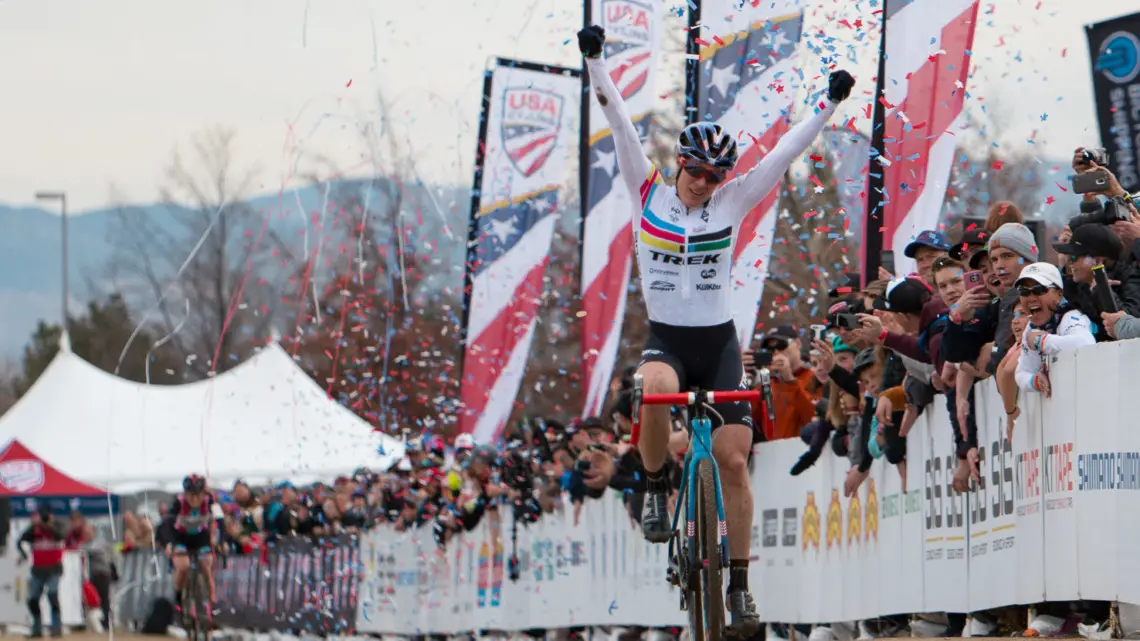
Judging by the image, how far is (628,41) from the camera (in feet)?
65.4

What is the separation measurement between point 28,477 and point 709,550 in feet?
91.4

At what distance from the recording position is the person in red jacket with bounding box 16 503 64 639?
3322 cm

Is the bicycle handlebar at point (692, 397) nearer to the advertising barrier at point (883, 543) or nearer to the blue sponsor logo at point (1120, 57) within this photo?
the advertising barrier at point (883, 543)

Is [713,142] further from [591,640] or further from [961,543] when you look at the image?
[591,640]

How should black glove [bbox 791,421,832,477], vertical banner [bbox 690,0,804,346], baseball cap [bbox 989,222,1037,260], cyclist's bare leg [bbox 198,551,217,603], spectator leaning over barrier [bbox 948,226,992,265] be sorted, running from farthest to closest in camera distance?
cyclist's bare leg [bbox 198,551,217,603] < vertical banner [bbox 690,0,804,346] < black glove [bbox 791,421,832,477] < spectator leaning over barrier [bbox 948,226,992,265] < baseball cap [bbox 989,222,1037,260]

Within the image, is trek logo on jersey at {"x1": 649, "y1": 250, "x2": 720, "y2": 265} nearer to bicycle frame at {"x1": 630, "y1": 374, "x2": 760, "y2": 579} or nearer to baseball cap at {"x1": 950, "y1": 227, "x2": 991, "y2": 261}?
bicycle frame at {"x1": 630, "y1": 374, "x2": 760, "y2": 579}

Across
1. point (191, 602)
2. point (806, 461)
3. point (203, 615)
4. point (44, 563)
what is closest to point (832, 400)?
point (806, 461)

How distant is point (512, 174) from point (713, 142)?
13.1m

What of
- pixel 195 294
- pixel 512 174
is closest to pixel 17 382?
pixel 195 294

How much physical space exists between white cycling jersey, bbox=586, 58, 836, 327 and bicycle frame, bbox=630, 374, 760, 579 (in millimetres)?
712

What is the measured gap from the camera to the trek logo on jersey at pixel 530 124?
22.3m

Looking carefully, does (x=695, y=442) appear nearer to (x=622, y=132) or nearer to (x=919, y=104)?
(x=622, y=132)

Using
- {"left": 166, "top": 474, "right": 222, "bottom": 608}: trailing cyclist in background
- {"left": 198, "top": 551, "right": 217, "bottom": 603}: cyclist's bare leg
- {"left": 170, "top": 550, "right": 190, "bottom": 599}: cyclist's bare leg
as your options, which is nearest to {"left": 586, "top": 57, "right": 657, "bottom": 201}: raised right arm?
{"left": 166, "top": 474, "right": 222, "bottom": 608}: trailing cyclist in background

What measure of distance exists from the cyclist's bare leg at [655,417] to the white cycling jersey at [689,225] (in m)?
0.41
